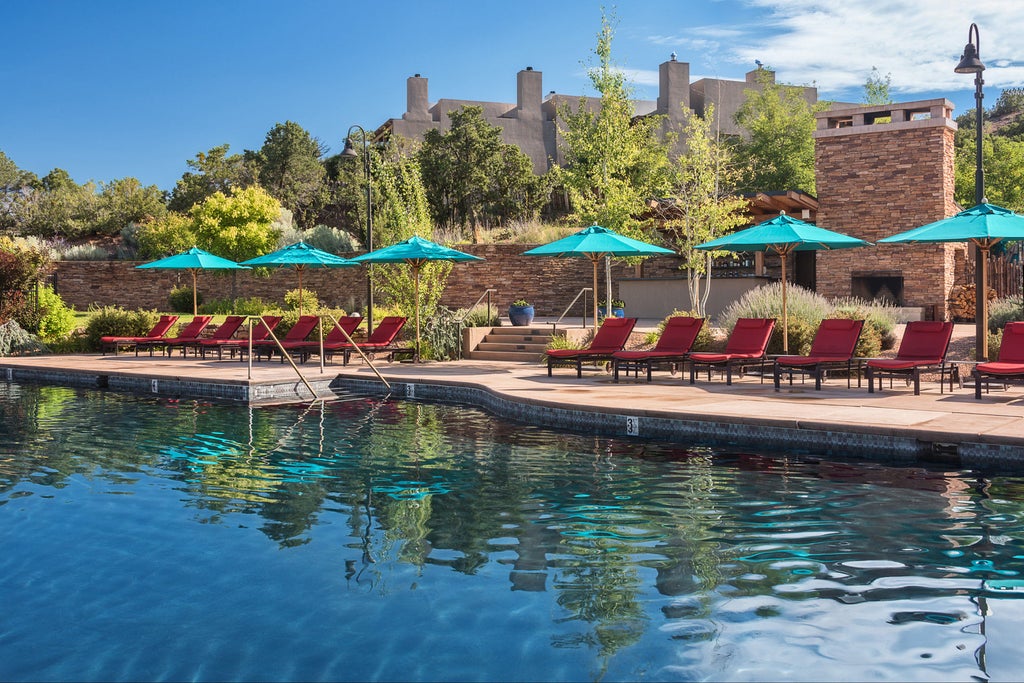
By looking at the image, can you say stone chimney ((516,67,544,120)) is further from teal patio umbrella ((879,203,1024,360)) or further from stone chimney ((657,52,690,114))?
teal patio umbrella ((879,203,1024,360))

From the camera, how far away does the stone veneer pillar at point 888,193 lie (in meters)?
21.2

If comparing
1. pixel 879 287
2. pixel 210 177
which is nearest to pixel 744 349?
pixel 879 287

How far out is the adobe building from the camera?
4547cm

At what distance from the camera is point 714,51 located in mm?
44625

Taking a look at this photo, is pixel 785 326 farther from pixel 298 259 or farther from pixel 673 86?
pixel 673 86

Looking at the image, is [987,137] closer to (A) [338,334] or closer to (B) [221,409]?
(A) [338,334]

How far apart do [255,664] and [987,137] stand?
149 ft

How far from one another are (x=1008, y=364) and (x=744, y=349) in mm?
3505

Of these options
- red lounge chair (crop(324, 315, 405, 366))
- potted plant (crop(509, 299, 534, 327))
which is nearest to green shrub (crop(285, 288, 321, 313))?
potted plant (crop(509, 299, 534, 327))

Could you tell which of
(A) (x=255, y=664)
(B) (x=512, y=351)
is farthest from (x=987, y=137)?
(A) (x=255, y=664)

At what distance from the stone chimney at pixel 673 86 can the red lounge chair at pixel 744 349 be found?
34.2 m

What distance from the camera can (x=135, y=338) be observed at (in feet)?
65.4

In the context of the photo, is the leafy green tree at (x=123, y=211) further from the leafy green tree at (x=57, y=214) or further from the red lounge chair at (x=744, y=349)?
the red lounge chair at (x=744, y=349)

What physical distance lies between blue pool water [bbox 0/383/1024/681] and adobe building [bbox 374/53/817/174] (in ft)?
124
